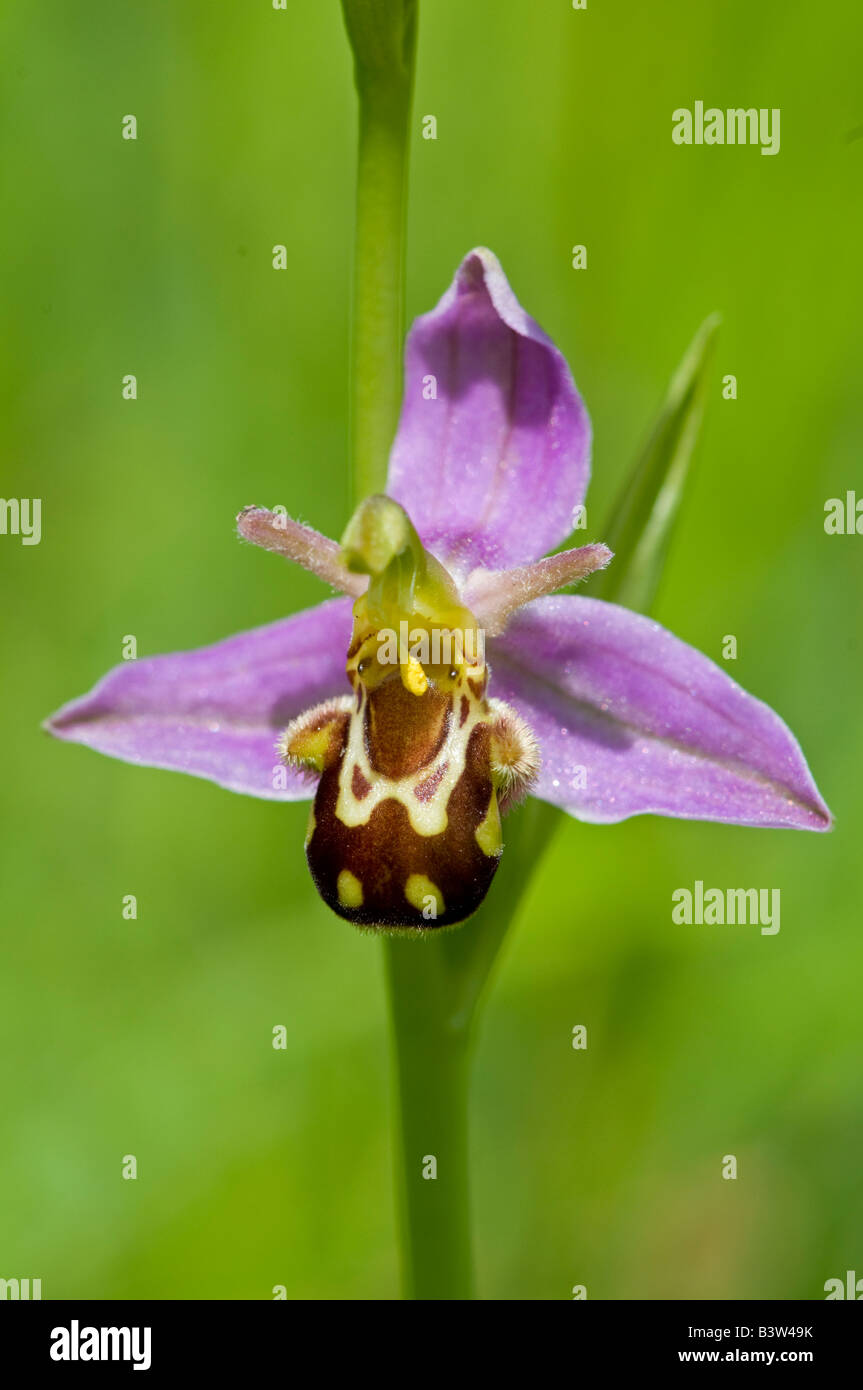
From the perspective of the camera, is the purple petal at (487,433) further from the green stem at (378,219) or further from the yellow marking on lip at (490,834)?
the yellow marking on lip at (490,834)

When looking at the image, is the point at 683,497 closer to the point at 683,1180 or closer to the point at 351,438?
the point at 351,438

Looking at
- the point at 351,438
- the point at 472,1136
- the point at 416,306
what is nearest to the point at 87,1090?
the point at 472,1136

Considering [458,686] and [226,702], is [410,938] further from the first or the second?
[226,702]

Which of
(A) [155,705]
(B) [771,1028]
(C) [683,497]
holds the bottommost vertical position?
(B) [771,1028]

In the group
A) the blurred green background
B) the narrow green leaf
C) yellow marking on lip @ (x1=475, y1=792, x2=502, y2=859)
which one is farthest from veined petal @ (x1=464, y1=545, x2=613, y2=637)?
the blurred green background

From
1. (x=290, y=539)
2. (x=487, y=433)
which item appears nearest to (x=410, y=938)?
(x=290, y=539)

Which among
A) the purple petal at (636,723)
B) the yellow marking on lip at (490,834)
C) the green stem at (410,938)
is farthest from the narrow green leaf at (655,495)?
the yellow marking on lip at (490,834)
